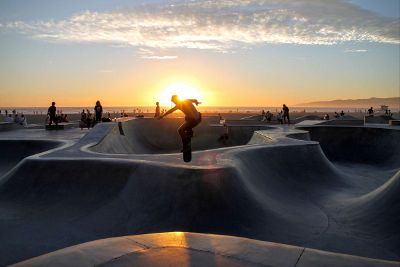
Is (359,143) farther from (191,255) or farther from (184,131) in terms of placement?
(191,255)

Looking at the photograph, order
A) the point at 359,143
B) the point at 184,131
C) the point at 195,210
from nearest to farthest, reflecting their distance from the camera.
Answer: the point at 195,210 → the point at 184,131 → the point at 359,143

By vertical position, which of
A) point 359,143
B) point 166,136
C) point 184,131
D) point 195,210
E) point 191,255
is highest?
point 184,131

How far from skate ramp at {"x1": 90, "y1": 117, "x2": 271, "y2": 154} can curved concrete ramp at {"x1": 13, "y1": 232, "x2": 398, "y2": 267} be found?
602 inches

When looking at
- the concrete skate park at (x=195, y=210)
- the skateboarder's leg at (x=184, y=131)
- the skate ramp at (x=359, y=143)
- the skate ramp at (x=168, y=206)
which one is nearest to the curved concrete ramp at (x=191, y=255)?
the concrete skate park at (x=195, y=210)

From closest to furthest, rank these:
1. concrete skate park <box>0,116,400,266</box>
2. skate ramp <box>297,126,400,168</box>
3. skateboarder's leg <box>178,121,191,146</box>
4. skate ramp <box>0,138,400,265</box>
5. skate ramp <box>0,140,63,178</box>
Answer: concrete skate park <box>0,116,400,266</box> → skate ramp <box>0,138,400,265</box> → skateboarder's leg <box>178,121,191,146</box> → skate ramp <box>0,140,63,178</box> → skate ramp <box>297,126,400,168</box>

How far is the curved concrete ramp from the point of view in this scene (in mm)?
3629

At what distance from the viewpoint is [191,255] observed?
387cm

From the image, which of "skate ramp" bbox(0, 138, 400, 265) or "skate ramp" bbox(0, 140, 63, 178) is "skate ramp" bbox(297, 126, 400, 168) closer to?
"skate ramp" bbox(0, 138, 400, 265)

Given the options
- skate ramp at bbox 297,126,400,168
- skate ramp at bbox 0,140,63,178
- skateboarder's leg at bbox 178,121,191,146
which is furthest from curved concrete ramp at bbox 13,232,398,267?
skate ramp at bbox 297,126,400,168

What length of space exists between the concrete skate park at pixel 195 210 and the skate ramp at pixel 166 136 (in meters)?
8.66

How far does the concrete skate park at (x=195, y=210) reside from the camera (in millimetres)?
4031

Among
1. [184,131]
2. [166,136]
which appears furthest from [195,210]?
[166,136]

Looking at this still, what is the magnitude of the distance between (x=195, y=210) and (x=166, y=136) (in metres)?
17.5

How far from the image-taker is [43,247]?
23.9 feet
